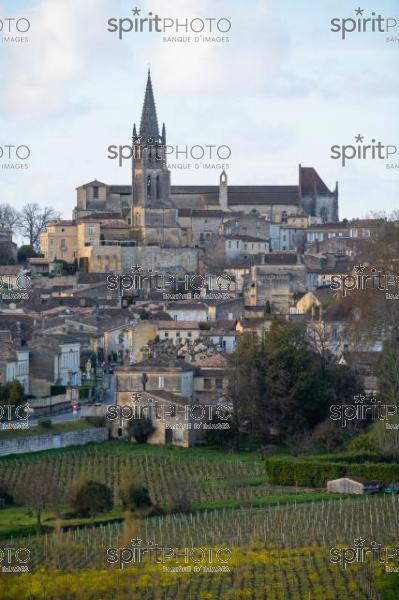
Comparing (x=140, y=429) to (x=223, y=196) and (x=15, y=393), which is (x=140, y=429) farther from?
(x=223, y=196)

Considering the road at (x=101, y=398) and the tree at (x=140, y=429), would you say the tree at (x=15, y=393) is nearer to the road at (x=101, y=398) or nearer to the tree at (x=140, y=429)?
the road at (x=101, y=398)

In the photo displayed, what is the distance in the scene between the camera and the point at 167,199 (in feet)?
270

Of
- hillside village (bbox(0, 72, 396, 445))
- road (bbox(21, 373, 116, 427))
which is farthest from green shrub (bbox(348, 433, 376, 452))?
road (bbox(21, 373, 116, 427))

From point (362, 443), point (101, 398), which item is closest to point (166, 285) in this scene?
point (101, 398)

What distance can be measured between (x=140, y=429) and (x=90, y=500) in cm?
1053

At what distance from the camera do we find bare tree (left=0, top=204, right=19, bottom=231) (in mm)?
92906

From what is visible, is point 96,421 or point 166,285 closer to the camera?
point 96,421

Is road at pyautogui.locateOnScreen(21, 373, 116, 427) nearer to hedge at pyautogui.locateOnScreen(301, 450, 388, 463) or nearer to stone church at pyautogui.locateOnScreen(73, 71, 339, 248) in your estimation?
hedge at pyautogui.locateOnScreen(301, 450, 388, 463)

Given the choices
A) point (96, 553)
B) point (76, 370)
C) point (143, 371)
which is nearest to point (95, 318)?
point (76, 370)

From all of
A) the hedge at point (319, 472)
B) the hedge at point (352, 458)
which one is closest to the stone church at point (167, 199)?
the hedge at point (352, 458)

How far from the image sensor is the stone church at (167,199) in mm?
79375

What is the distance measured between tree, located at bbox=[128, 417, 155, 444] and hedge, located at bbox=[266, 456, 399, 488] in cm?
562

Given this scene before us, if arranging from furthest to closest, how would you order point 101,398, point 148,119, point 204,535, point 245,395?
1. point 148,119
2. point 101,398
3. point 245,395
4. point 204,535

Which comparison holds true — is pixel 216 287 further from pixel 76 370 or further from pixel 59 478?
pixel 59 478
